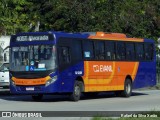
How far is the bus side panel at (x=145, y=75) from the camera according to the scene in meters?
31.2

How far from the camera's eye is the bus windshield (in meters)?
25.0

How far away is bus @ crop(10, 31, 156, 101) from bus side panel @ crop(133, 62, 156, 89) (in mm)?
919

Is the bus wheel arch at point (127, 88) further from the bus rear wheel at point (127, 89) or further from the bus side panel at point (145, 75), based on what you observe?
the bus side panel at point (145, 75)

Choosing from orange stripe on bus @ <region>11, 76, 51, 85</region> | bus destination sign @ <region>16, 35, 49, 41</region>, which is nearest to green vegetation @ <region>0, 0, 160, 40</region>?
bus destination sign @ <region>16, 35, 49, 41</region>

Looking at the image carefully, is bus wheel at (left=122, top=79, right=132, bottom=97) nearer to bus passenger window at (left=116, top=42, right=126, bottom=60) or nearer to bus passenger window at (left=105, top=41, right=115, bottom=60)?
bus passenger window at (left=116, top=42, right=126, bottom=60)

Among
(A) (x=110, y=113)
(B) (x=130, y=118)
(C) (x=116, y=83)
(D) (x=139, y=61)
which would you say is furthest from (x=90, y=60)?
(B) (x=130, y=118)

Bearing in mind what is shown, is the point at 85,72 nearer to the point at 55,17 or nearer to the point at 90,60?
the point at 90,60

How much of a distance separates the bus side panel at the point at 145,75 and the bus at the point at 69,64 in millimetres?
919

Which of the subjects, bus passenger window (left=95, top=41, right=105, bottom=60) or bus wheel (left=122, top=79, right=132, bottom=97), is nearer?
bus passenger window (left=95, top=41, right=105, bottom=60)

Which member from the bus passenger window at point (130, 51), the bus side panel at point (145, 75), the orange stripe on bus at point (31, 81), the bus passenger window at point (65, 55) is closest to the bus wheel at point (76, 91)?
the bus passenger window at point (65, 55)

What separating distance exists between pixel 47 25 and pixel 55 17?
1061 millimetres

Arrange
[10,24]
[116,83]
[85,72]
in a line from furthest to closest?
[10,24] → [116,83] → [85,72]

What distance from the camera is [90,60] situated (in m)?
27.3

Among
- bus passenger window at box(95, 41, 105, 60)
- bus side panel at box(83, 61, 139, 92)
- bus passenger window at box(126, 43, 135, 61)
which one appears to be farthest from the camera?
bus passenger window at box(126, 43, 135, 61)
